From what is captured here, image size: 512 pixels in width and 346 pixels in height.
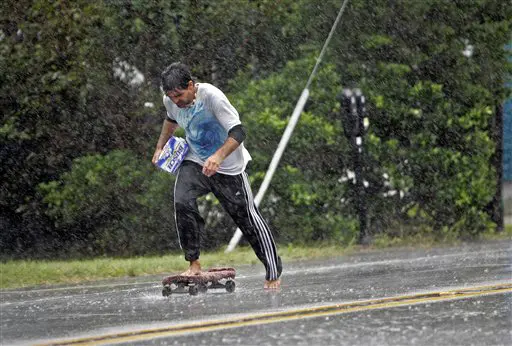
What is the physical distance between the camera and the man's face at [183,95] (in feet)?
36.0

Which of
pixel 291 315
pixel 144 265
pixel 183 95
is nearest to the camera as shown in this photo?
pixel 291 315

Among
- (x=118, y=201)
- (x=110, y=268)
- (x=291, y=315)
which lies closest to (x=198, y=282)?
(x=291, y=315)

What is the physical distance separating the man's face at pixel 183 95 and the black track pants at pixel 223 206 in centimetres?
55

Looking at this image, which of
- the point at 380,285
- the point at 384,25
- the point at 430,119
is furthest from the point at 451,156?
the point at 380,285

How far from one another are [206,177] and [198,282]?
87 centimetres

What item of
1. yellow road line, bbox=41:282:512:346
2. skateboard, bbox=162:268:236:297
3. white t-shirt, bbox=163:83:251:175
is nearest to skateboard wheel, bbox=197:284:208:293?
skateboard, bbox=162:268:236:297

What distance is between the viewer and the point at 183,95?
36.1ft

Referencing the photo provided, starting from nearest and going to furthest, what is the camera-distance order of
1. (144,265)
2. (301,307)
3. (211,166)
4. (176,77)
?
(301,307), (211,166), (176,77), (144,265)

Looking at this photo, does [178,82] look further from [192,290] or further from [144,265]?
[144,265]

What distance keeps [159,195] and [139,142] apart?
798 millimetres

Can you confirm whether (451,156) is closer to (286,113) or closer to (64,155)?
(286,113)

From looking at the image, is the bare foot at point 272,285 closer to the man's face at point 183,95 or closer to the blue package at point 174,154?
the blue package at point 174,154

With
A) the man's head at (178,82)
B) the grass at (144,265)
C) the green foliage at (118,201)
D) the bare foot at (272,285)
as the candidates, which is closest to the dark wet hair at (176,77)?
the man's head at (178,82)

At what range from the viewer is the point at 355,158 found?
60.3ft
